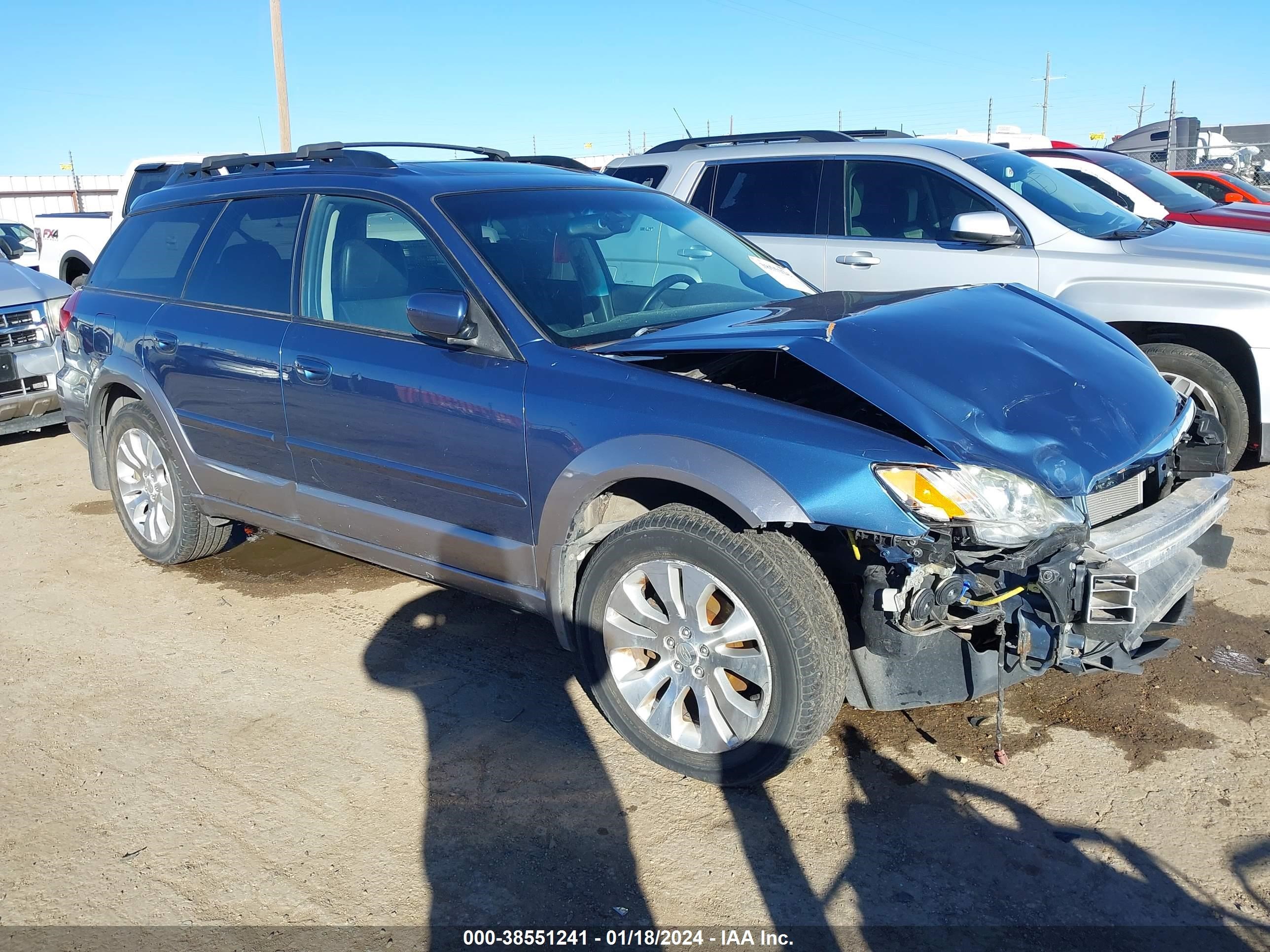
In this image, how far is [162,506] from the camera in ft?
16.9

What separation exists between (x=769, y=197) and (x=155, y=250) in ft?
12.4

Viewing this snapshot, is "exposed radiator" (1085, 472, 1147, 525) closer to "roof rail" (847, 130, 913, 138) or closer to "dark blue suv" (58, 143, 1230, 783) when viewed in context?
"dark blue suv" (58, 143, 1230, 783)

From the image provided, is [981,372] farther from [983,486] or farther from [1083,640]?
[1083,640]

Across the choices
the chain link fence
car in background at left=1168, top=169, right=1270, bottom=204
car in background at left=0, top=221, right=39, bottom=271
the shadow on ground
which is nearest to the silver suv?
the shadow on ground

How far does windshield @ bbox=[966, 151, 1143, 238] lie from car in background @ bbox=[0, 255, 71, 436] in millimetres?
6470

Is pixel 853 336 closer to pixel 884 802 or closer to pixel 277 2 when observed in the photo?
pixel 884 802

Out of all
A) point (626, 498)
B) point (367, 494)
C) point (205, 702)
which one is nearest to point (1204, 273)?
point (626, 498)

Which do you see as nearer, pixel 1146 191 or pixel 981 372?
pixel 981 372

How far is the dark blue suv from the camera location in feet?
9.33

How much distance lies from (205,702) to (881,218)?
15.6 ft

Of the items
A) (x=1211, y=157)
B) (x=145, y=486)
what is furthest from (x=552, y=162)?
(x=1211, y=157)

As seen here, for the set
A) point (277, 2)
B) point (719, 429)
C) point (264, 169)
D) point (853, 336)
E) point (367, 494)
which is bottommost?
point (367, 494)

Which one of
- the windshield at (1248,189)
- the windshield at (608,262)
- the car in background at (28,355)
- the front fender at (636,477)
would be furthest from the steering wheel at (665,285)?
the windshield at (1248,189)

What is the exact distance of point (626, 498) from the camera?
11.4ft
